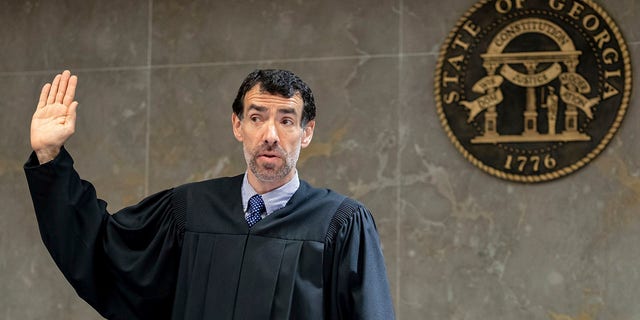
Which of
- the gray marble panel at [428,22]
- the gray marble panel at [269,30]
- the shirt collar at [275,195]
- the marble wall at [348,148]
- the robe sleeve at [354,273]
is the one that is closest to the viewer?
the robe sleeve at [354,273]

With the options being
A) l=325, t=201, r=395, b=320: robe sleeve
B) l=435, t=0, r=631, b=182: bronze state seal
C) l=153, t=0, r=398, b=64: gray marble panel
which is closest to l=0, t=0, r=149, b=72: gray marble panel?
l=153, t=0, r=398, b=64: gray marble panel

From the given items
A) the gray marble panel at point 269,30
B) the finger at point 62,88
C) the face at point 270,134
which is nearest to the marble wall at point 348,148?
the gray marble panel at point 269,30

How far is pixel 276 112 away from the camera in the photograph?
243cm

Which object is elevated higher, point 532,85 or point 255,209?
point 532,85

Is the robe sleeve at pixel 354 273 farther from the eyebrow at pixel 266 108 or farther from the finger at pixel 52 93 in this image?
the finger at pixel 52 93

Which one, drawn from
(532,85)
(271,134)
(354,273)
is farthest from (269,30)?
(354,273)

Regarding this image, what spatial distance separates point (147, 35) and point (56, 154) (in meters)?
2.50

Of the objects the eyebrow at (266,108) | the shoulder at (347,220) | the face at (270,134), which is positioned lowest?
the shoulder at (347,220)

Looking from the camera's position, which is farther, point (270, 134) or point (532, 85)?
point (532, 85)

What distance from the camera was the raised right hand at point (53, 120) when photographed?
2365mm

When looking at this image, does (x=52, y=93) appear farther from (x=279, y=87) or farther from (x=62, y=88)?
(x=279, y=87)

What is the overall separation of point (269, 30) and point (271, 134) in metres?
2.28

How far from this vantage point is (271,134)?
7.89 ft

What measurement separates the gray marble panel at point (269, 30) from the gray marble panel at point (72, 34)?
113 millimetres
